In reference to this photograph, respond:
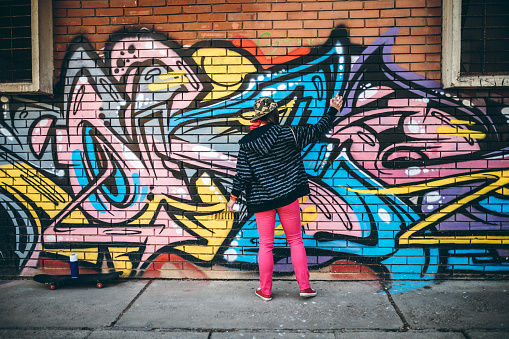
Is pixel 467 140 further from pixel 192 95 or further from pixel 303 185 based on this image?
pixel 192 95

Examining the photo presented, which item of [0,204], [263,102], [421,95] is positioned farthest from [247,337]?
[0,204]

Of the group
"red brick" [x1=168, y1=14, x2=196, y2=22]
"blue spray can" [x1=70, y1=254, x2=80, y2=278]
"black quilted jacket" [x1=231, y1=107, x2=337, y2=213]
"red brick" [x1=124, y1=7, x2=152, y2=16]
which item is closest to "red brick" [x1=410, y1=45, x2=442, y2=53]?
"black quilted jacket" [x1=231, y1=107, x2=337, y2=213]

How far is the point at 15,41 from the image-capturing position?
4324 millimetres

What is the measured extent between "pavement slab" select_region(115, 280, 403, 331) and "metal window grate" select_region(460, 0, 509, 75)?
8.63 ft

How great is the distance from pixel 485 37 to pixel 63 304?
5054 millimetres

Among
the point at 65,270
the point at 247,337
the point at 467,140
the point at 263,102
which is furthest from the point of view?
the point at 65,270

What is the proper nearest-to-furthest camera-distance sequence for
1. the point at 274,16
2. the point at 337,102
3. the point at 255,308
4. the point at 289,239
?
1. the point at 255,308
2. the point at 289,239
3. the point at 337,102
4. the point at 274,16

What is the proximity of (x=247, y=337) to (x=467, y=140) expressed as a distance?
3001 mm

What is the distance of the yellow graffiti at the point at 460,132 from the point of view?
395cm

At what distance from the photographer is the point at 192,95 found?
4133 mm

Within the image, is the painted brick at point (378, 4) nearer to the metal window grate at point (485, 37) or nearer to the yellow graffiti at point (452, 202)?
the metal window grate at point (485, 37)

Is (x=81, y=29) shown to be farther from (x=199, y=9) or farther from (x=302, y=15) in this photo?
(x=302, y=15)

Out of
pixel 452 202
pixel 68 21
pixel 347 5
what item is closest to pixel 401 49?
pixel 347 5

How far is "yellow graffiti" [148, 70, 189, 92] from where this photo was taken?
4.13 meters
